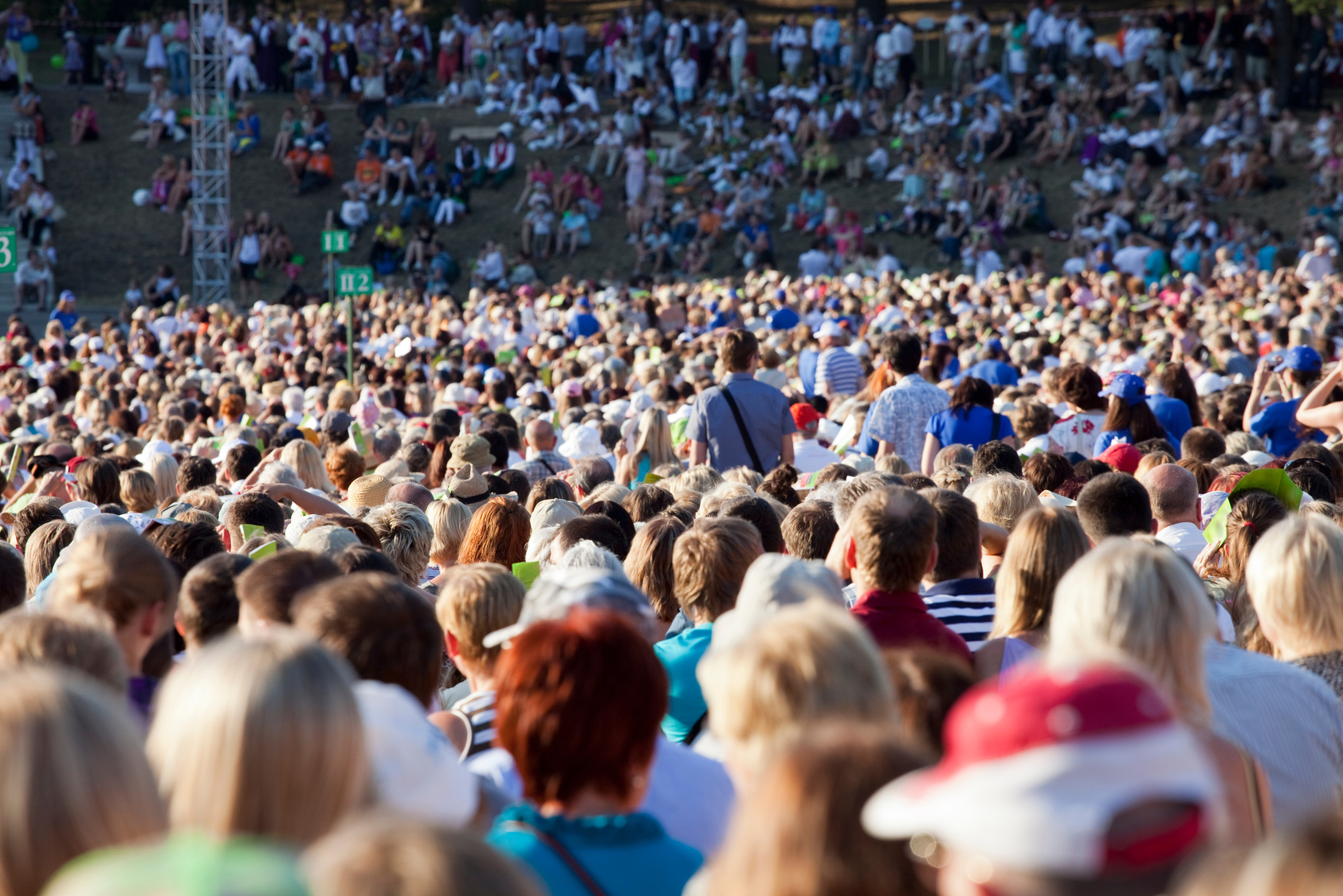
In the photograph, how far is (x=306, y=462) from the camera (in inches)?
332

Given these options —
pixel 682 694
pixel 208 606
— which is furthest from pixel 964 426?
pixel 208 606

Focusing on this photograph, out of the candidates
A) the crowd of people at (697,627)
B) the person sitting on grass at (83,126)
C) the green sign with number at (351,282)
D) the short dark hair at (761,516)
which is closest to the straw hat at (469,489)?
the crowd of people at (697,627)

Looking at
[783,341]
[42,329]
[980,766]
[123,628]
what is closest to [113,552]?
[123,628]

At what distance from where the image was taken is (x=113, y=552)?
3.70 meters

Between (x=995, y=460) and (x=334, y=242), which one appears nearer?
(x=995, y=460)

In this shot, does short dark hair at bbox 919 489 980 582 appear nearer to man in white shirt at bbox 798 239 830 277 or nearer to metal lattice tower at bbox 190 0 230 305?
man in white shirt at bbox 798 239 830 277

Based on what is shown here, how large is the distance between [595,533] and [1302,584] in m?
2.69

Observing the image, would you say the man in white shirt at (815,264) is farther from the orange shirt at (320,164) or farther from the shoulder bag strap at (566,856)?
the shoulder bag strap at (566,856)

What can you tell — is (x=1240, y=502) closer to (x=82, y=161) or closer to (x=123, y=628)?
(x=123, y=628)

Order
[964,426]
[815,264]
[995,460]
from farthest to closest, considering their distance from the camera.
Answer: [815,264] → [964,426] → [995,460]

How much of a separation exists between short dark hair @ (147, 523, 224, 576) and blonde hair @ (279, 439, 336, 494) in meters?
3.12

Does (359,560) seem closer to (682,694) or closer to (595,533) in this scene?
(682,694)

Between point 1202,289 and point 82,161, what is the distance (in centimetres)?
2373

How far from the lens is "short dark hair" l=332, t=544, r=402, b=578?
4344 mm
